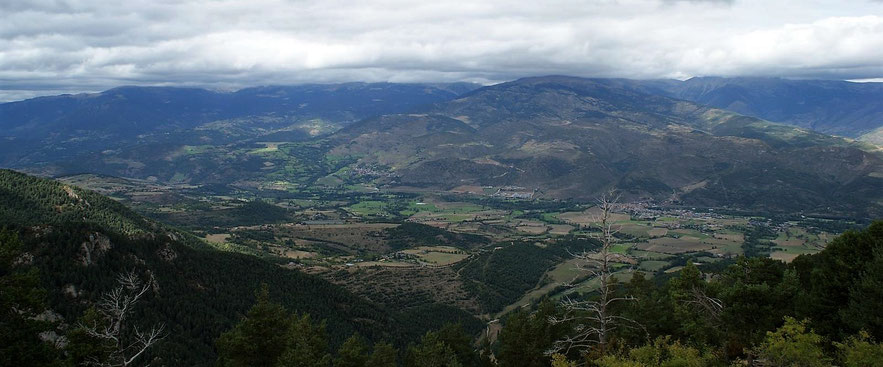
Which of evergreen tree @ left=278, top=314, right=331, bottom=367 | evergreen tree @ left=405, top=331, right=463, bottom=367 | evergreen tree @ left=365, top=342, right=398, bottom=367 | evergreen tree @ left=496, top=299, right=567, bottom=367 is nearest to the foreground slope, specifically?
evergreen tree @ left=278, top=314, right=331, bottom=367

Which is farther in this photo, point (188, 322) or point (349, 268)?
point (349, 268)

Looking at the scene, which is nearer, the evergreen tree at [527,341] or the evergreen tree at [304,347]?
the evergreen tree at [304,347]

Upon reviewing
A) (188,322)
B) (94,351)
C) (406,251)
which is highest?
(94,351)

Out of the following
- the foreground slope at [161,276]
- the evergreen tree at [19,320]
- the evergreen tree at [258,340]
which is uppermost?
the evergreen tree at [19,320]

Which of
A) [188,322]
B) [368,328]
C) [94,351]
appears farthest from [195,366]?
[368,328]

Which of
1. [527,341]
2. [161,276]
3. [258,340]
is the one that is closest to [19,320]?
[258,340]

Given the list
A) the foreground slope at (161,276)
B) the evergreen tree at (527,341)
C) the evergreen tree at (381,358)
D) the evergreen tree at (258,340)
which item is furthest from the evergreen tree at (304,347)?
the foreground slope at (161,276)

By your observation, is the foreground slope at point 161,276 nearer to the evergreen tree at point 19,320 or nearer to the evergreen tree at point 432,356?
the evergreen tree at point 432,356

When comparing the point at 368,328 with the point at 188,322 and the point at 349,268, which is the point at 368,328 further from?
the point at 349,268
